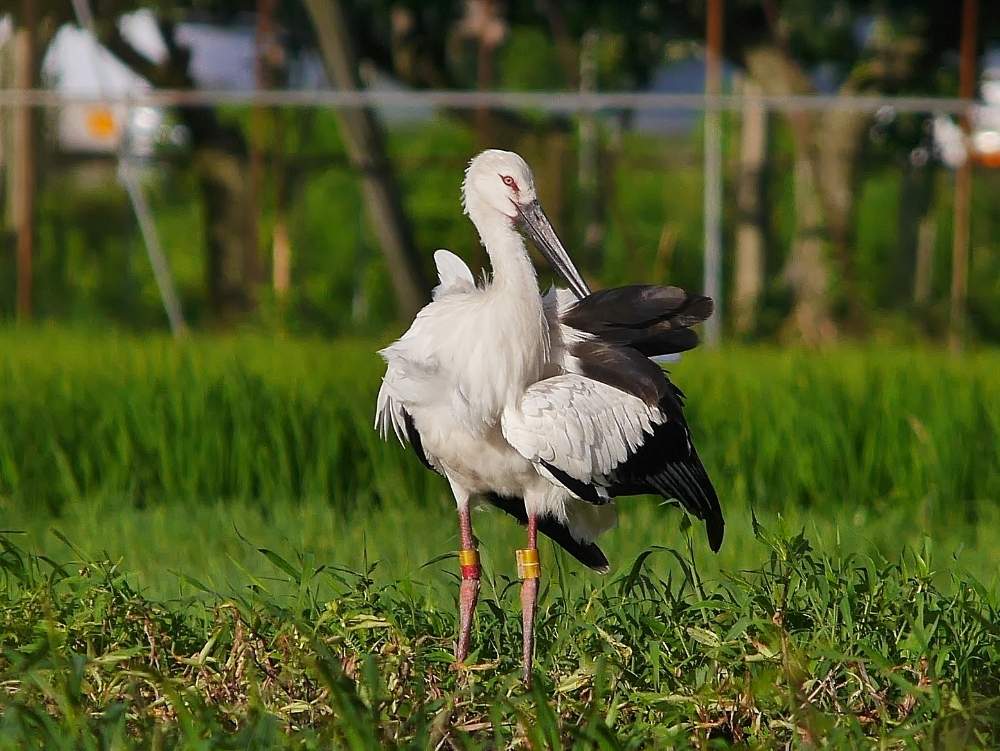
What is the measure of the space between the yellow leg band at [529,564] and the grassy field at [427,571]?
0.14 metres

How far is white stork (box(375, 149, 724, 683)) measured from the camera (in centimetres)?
485

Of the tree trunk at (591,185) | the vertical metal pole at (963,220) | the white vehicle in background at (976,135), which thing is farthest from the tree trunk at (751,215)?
the vertical metal pole at (963,220)

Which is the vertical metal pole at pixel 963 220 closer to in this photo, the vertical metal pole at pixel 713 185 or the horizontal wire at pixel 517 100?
the horizontal wire at pixel 517 100

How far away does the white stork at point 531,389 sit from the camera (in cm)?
485

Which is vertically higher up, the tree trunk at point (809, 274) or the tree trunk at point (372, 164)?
the tree trunk at point (372, 164)

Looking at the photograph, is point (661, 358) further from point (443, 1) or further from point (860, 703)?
point (443, 1)

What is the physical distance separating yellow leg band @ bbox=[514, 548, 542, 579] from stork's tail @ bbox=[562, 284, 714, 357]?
64 cm

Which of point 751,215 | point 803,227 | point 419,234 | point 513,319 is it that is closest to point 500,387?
point 513,319

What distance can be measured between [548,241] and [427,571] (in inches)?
62.9

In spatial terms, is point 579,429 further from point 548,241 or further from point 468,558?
point 548,241

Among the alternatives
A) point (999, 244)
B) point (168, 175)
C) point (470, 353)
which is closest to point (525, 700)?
point (470, 353)

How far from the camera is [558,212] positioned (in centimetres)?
1377

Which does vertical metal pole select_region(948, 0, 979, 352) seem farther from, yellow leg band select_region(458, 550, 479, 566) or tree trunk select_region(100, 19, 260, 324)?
yellow leg band select_region(458, 550, 479, 566)

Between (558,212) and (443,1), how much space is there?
191 centimetres
